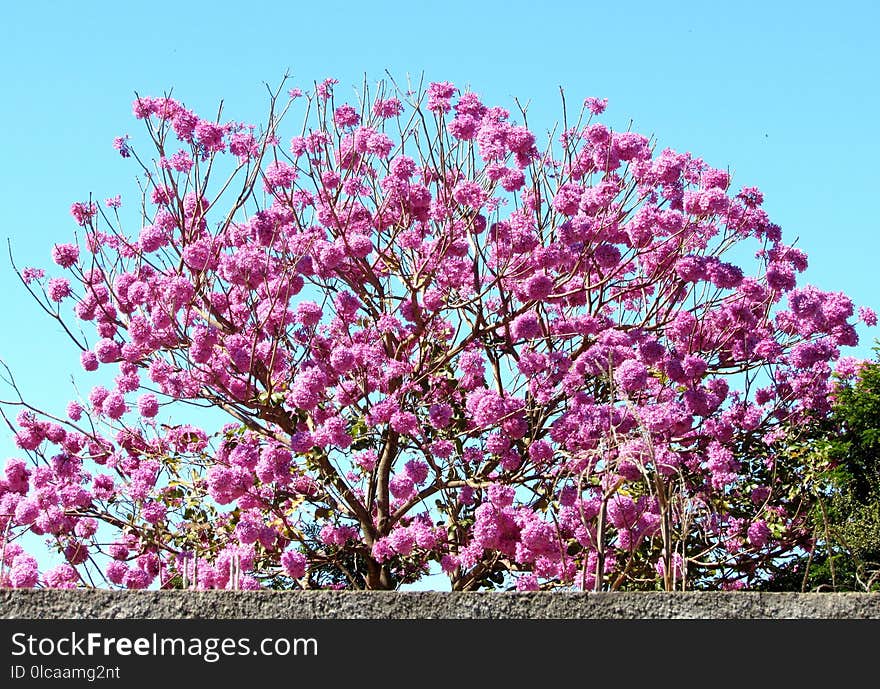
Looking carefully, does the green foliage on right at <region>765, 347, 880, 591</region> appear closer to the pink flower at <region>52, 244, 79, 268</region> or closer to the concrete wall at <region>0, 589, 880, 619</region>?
the concrete wall at <region>0, 589, 880, 619</region>

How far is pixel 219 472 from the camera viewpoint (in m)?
9.64

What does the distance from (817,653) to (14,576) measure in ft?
23.3

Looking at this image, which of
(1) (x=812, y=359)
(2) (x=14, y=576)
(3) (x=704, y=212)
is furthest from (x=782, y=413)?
(2) (x=14, y=576)

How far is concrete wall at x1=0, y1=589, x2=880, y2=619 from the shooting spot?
16.3 feet

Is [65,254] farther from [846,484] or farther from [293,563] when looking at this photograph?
[846,484]

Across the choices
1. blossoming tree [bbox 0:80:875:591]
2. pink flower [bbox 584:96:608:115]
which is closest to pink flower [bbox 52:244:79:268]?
blossoming tree [bbox 0:80:875:591]

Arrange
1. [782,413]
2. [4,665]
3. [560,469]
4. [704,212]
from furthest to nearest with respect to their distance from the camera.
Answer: [782,413] → [704,212] → [560,469] → [4,665]

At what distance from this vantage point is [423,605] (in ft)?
16.5

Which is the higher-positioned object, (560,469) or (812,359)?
(812,359)

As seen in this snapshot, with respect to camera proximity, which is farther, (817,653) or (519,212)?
(519,212)

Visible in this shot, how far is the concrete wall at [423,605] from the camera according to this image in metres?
4.96

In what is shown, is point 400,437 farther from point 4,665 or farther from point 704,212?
point 4,665

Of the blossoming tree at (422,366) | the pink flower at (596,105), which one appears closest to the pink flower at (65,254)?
the blossoming tree at (422,366)

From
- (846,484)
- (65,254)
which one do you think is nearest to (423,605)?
(846,484)
